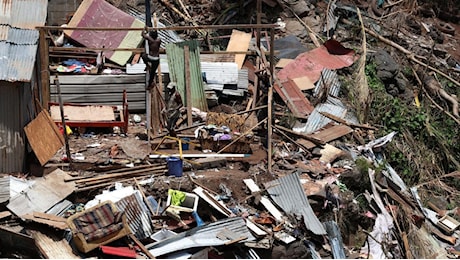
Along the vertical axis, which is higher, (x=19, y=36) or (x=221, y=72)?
(x=19, y=36)

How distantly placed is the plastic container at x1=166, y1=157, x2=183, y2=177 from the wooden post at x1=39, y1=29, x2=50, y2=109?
285cm

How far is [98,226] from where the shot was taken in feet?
30.7

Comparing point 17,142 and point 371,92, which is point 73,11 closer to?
point 17,142

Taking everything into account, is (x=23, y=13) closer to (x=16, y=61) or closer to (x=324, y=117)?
(x=16, y=61)

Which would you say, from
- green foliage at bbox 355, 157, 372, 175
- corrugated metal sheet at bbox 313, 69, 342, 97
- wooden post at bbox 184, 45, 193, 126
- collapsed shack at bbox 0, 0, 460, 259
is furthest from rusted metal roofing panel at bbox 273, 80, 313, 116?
green foliage at bbox 355, 157, 372, 175

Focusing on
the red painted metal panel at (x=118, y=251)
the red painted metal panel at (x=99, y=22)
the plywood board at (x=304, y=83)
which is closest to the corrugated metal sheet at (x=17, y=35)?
the red painted metal panel at (x=99, y=22)

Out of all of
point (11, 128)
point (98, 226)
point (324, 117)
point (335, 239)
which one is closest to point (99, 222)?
point (98, 226)

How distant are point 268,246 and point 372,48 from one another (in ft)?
27.8

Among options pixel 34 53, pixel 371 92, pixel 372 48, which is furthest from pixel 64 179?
pixel 372 48

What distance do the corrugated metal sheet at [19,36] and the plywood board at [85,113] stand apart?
1631 millimetres

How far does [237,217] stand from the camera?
32.6 ft

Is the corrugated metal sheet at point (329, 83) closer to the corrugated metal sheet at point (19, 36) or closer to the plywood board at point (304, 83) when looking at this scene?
the plywood board at point (304, 83)

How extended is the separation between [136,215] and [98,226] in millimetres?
654

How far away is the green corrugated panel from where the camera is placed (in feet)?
44.0
